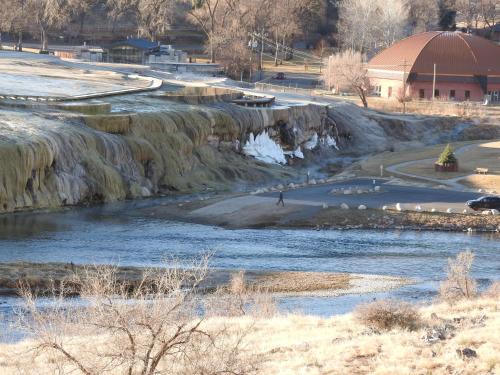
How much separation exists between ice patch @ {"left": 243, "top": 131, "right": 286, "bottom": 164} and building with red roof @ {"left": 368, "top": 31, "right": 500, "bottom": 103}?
3569 cm

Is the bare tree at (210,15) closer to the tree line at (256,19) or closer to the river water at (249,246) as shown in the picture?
the tree line at (256,19)

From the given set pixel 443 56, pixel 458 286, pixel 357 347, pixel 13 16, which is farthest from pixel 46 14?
pixel 357 347

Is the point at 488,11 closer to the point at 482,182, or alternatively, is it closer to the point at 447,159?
the point at 447,159

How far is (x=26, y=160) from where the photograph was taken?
58.7 metres

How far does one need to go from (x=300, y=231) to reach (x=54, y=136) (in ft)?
56.7

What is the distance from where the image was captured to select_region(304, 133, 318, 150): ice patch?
8819 centimetres

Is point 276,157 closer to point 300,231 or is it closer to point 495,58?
point 300,231

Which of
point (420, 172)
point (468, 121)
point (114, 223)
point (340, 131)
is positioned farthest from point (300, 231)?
point (468, 121)

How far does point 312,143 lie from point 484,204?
3232 centimetres

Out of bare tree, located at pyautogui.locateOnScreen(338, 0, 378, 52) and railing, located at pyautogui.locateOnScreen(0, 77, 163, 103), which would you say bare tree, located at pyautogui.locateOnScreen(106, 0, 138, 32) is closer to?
bare tree, located at pyautogui.locateOnScreen(338, 0, 378, 52)

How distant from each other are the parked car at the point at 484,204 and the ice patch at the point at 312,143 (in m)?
30.4

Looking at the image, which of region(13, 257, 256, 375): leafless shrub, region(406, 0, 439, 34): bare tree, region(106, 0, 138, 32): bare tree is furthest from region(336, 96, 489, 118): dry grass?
region(13, 257, 256, 375): leafless shrub

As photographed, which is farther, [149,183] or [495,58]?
[495,58]

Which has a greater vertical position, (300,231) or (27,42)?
(27,42)
